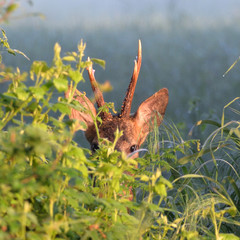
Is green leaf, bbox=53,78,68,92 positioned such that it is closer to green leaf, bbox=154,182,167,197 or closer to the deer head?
green leaf, bbox=154,182,167,197

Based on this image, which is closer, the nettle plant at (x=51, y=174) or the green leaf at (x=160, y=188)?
the nettle plant at (x=51, y=174)

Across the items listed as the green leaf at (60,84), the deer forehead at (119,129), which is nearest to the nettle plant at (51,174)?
the green leaf at (60,84)

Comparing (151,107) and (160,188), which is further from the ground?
(160,188)

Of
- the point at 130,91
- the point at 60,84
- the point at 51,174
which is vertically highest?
the point at 60,84

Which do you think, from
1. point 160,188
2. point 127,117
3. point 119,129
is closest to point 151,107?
point 127,117

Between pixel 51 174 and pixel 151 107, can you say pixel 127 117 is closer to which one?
pixel 151 107

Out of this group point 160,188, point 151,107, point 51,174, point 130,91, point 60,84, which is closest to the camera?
point 51,174

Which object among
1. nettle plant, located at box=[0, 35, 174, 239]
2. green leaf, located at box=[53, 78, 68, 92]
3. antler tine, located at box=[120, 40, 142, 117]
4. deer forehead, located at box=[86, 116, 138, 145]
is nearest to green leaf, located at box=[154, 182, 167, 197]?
nettle plant, located at box=[0, 35, 174, 239]

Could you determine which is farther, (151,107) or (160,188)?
(151,107)

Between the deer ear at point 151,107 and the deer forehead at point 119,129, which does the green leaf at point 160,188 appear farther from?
the deer ear at point 151,107

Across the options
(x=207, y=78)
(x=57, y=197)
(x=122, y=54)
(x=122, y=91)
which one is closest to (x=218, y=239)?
(x=57, y=197)

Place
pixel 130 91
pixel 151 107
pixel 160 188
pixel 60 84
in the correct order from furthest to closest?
1. pixel 151 107
2. pixel 130 91
3. pixel 160 188
4. pixel 60 84

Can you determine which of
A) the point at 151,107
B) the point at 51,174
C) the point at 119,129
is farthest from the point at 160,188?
the point at 151,107

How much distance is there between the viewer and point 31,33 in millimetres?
10406
